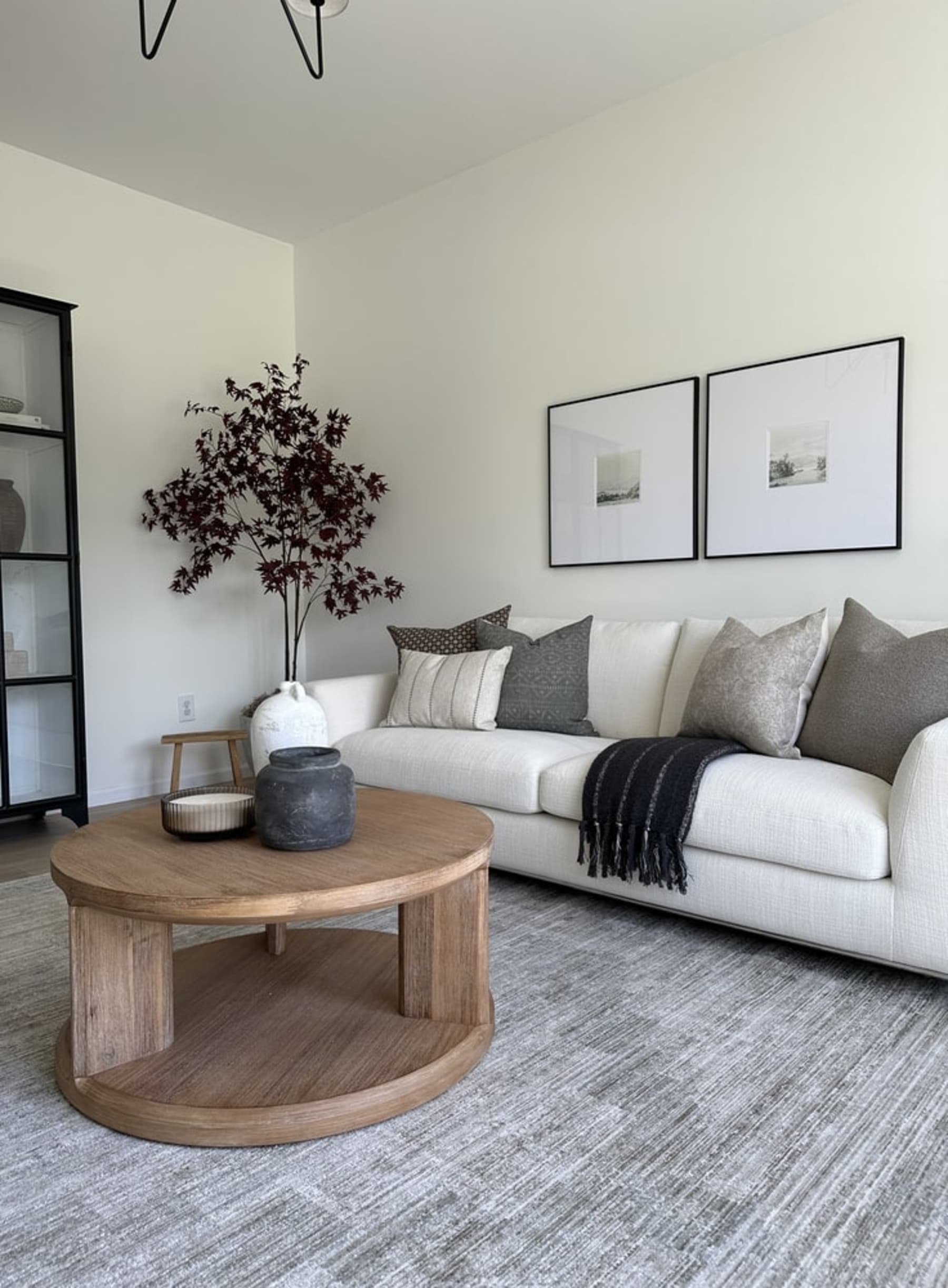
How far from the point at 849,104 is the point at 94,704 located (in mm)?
3714

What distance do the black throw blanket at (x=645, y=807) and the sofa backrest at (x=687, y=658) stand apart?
42 centimetres

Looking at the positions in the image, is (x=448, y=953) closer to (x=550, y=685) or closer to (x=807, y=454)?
(x=550, y=685)

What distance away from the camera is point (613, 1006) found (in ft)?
6.24

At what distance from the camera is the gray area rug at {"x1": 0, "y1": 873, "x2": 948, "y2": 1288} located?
1.16 meters

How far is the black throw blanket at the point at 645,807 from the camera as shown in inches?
87.7

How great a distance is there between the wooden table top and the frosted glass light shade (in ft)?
6.73

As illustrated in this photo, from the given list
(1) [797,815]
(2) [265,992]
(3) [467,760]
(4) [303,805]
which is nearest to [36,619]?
(3) [467,760]

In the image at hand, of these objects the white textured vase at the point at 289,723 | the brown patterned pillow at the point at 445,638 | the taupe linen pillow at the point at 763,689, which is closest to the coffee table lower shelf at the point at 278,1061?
the white textured vase at the point at 289,723

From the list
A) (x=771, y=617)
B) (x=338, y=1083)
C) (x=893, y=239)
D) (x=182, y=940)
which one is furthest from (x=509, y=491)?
(x=338, y=1083)

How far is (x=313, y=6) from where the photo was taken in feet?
7.55

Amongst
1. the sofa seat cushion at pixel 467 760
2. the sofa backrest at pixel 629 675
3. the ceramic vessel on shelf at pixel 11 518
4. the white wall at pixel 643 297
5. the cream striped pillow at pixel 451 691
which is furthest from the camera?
the ceramic vessel on shelf at pixel 11 518

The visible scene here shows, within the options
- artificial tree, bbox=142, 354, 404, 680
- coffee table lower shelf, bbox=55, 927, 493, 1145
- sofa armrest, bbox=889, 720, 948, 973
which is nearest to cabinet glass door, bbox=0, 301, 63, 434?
artificial tree, bbox=142, 354, 404, 680

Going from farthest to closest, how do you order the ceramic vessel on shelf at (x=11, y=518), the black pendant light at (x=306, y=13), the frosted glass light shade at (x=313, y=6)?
the ceramic vessel on shelf at (x=11, y=518) < the frosted glass light shade at (x=313, y=6) < the black pendant light at (x=306, y=13)

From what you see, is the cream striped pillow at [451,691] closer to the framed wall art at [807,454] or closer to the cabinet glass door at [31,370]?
the framed wall art at [807,454]
